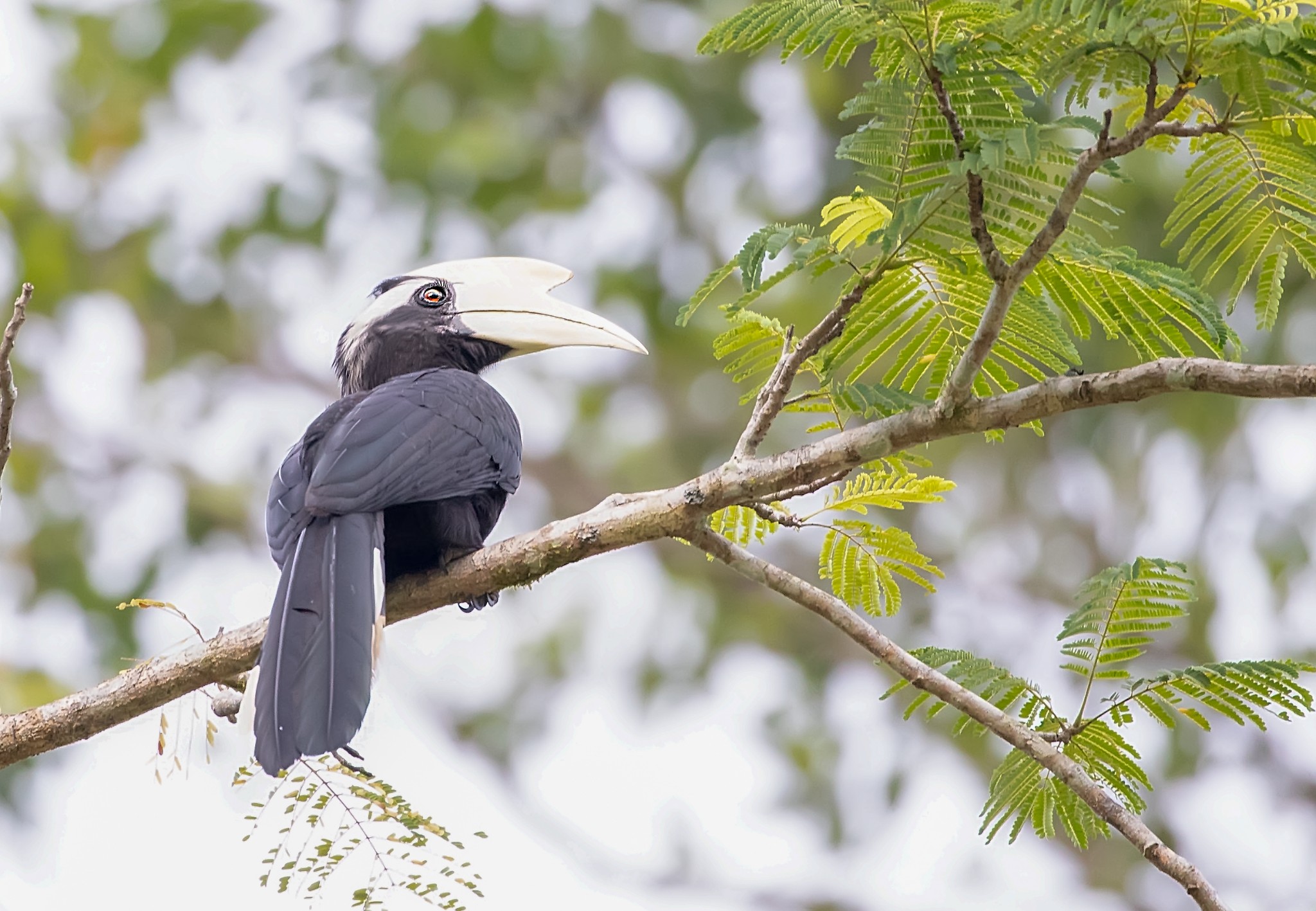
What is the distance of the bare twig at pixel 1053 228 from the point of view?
5.92 feet

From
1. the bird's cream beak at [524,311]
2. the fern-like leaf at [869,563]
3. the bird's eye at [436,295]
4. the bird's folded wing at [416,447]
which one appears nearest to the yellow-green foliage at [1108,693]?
the fern-like leaf at [869,563]

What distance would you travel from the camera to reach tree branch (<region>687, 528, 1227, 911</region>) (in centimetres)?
208

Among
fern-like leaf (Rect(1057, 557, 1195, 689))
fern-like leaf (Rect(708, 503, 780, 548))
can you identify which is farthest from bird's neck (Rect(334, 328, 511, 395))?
fern-like leaf (Rect(1057, 557, 1195, 689))

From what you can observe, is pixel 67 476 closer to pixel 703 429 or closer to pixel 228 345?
pixel 228 345

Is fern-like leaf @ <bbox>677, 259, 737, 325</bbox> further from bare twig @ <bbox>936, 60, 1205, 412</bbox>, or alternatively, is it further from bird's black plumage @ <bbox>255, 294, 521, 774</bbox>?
bird's black plumage @ <bbox>255, 294, 521, 774</bbox>

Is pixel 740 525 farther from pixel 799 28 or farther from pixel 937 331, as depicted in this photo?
pixel 799 28

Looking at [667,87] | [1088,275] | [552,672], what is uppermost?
[667,87]

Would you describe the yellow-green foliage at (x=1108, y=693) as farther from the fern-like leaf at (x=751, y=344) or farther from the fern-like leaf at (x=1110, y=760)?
the fern-like leaf at (x=751, y=344)

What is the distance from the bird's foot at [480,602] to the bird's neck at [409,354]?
0.93 metres

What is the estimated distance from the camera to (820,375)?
2.42 m

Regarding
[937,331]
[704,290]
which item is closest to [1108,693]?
[937,331]

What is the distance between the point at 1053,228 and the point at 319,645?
1393 millimetres

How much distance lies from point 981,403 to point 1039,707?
23.4 inches

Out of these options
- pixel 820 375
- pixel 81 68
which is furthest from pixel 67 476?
pixel 820 375
